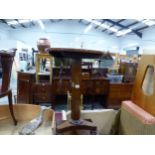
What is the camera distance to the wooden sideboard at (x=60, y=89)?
8.49ft

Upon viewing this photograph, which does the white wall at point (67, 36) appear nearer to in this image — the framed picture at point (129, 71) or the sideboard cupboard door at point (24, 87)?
the framed picture at point (129, 71)

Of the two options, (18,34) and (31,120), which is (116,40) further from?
(31,120)

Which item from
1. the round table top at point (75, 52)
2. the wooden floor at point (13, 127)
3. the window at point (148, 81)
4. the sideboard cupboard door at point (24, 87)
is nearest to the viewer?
the round table top at point (75, 52)

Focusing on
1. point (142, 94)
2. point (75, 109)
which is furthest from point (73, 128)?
point (142, 94)

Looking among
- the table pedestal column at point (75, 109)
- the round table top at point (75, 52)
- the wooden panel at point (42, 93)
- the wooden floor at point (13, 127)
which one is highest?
the round table top at point (75, 52)

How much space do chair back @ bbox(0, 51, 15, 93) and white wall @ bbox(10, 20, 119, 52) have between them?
146cm

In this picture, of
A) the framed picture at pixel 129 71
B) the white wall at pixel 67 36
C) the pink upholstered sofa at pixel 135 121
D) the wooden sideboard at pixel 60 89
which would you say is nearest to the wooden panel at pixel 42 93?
the wooden sideboard at pixel 60 89

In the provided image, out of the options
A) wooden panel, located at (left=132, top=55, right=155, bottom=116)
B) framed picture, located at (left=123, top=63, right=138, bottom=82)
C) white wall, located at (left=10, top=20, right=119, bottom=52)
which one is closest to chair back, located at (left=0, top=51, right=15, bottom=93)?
wooden panel, located at (left=132, top=55, right=155, bottom=116)

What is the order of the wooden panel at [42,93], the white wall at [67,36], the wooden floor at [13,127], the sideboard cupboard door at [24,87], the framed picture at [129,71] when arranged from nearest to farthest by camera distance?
the wooden floor at [13,127]
the sideboard cupboard door at [24,87]
the wooden panel at [42,93]
the framed picture at [129,71]
the white wall at [67,36]

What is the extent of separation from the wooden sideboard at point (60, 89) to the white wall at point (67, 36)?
2.01 ft

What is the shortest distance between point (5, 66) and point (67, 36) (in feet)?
8.96

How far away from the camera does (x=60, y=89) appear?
2.77 metres

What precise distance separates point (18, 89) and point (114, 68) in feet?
5.35

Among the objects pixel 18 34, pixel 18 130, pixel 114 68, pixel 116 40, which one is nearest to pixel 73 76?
pixel 18 130
